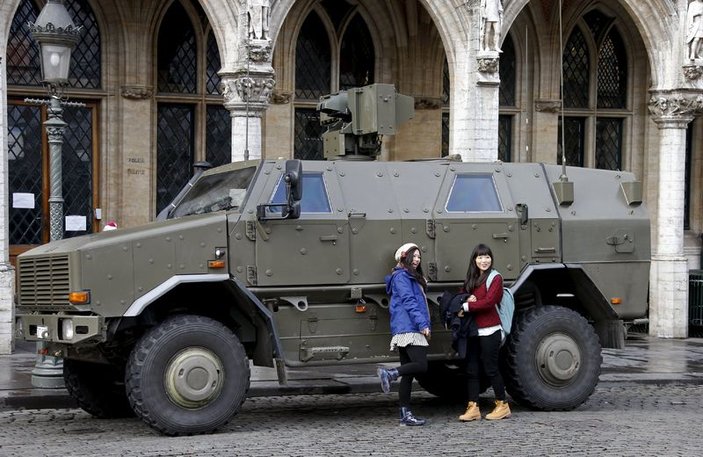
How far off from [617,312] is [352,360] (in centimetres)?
275

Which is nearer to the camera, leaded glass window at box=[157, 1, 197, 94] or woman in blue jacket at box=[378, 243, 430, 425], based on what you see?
woman in blue jacket at box=[378, 243, 430, 425]

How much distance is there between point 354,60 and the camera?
21.0 m

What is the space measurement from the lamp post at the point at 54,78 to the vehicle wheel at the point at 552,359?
14.7 ft

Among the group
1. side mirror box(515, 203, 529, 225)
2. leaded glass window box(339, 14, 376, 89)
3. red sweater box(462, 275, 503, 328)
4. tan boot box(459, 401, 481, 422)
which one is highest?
leaded glass window box(339, 14, 376, 89)

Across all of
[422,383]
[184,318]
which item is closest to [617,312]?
[422,383]

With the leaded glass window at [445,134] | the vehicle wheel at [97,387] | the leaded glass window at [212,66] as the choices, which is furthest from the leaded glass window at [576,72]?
the vehicle wheel at [97,387]

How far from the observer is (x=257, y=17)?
54.6ft

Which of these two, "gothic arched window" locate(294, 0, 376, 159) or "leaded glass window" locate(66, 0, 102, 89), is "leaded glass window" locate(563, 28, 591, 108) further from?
"leaded glass window" locate(66, 0, 102, 89)

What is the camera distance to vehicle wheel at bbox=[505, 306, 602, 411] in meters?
11.5

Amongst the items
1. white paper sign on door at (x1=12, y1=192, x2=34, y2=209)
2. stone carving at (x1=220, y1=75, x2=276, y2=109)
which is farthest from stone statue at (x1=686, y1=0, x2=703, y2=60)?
white paper sign on door at (x1=12, y1=192, x2=34, y2=209)

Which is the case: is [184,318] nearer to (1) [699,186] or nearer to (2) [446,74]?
(2) [446,74]

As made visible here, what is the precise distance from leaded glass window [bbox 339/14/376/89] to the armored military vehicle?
812 centimetres

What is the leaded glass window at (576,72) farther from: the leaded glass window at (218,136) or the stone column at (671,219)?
the leaded glass window at (218,136)

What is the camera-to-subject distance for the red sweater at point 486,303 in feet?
35.9
